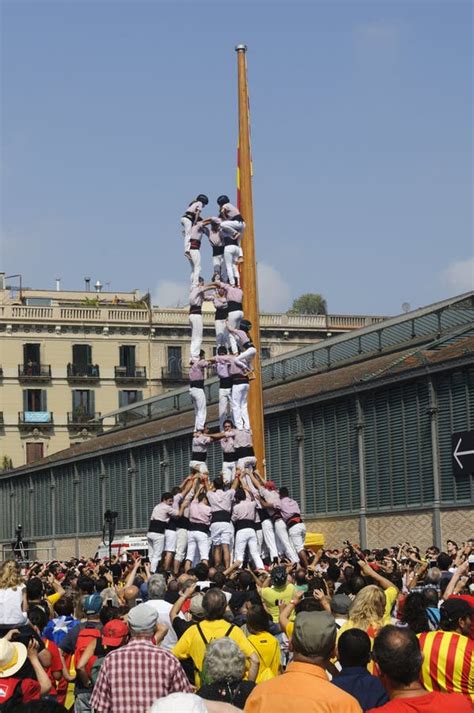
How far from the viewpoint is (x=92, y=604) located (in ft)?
42.1

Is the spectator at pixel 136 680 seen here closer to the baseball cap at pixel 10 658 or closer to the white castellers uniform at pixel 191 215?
the baseball cap at pixel 10 658

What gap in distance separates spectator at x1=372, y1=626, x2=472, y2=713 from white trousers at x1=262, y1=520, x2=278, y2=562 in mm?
23132

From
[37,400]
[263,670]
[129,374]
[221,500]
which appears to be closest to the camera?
[263,670]

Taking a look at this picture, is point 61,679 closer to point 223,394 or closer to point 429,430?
point 223,394

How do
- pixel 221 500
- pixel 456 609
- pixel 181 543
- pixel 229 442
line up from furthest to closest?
→ 1. pixel 229 442
2. pixel 181 543
3. pixel 221 500
4. pixel 456 609

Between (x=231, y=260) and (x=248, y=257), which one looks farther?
(x=248, y=257)

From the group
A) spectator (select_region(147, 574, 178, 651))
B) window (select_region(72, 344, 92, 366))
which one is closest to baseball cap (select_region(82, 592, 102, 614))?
spectator (select_region(147, 574, 178, 651))

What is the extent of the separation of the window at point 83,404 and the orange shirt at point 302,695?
278ft

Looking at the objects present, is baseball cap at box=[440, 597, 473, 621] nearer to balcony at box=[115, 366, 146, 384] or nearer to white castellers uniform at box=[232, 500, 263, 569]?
white castellers uniform at box=[232, 500, 263, 569]

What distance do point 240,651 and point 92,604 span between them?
4066mm

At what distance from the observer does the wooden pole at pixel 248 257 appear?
3703 centimetres

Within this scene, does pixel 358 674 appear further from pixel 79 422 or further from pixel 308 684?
pixel 79 422

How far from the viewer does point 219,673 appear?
29.1 feet

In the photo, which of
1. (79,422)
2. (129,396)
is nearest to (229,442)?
(79,422)
